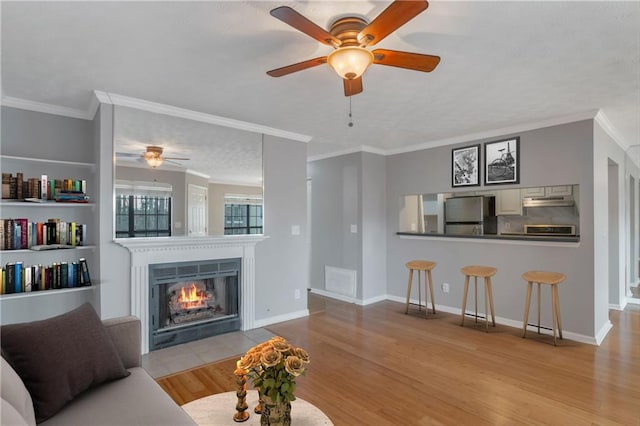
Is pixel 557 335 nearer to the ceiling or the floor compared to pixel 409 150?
nearer to the floor

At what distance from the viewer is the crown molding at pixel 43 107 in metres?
3.16

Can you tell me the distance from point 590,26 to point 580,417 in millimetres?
2432

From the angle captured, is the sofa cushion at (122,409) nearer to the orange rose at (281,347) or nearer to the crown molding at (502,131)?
the orange rose at (281,347)

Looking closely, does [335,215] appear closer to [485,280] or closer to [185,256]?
[485,280]

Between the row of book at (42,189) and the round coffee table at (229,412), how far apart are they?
8.29 ft

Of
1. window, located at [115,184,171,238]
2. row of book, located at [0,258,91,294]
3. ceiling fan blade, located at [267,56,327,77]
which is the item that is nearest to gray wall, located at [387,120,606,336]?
ceiling fan blade, located at [267,56,327,77]

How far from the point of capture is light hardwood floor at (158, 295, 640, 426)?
2348 mm

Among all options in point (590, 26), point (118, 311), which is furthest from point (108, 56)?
point (590, 26)

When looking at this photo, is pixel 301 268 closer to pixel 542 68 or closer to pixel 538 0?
pixel 542 68

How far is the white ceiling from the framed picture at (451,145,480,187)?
788mm

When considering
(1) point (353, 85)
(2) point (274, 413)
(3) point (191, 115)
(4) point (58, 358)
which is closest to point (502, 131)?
(1) point (353, 85)

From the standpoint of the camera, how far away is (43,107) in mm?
3328

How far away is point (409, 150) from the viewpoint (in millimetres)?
5289

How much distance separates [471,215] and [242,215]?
10.4 feet
